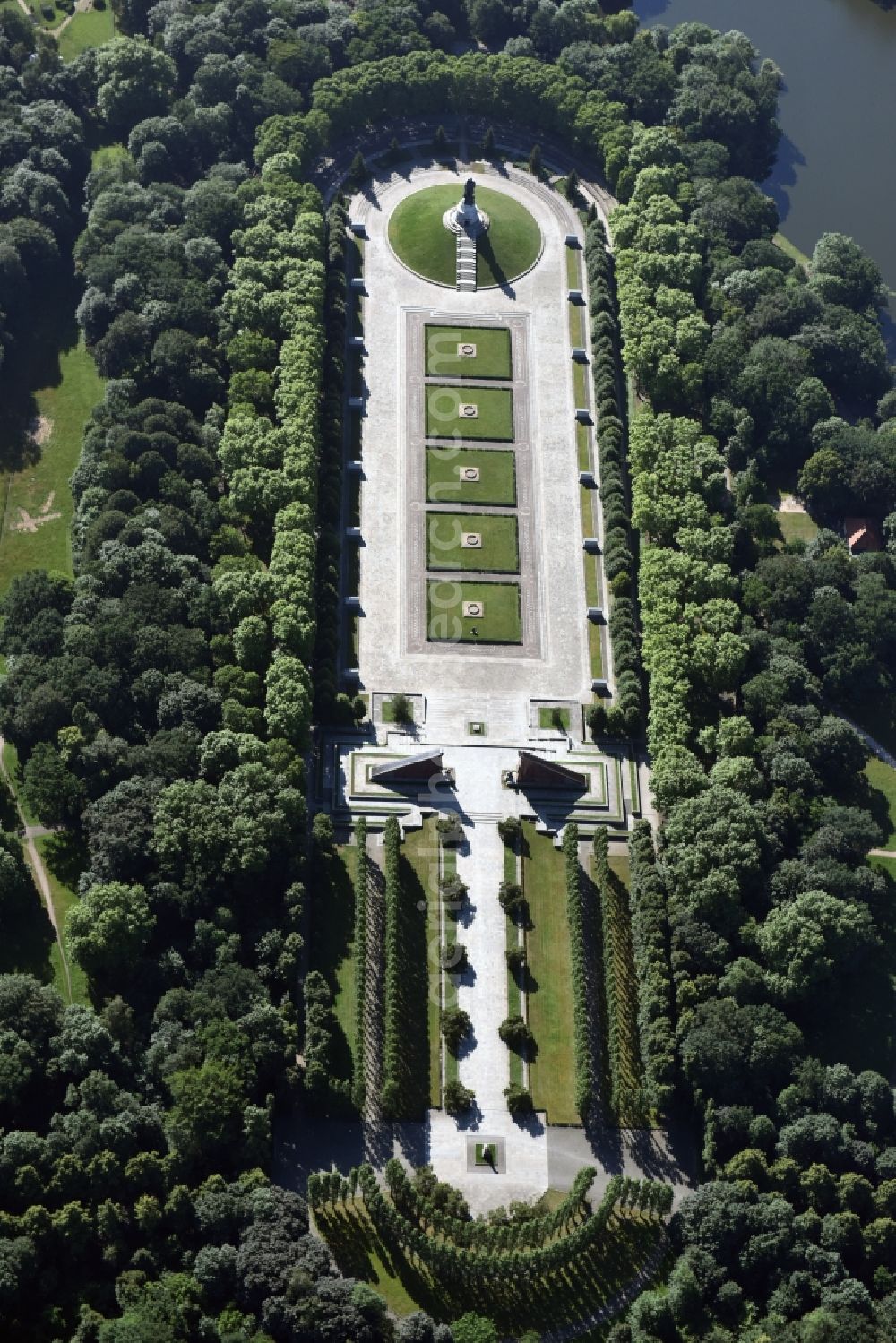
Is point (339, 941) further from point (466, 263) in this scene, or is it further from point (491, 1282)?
point (466, 263)

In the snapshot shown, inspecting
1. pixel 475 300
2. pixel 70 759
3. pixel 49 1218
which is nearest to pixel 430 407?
pixel 475 300

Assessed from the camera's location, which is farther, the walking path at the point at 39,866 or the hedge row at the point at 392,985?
the walking path at the point at 39,866

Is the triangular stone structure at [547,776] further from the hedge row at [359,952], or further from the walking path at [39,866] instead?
the walking path at [39,866]

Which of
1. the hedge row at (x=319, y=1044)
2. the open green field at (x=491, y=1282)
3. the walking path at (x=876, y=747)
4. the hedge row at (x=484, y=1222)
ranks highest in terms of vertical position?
the walking path at (x=876, y=747)

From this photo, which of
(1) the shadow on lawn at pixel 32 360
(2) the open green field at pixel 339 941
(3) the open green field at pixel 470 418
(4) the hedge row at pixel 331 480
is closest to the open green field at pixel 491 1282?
(2) the open green field at pixel 339 941

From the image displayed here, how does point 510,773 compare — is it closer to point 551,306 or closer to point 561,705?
point 561,705
